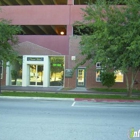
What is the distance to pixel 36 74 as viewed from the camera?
26.0 meters

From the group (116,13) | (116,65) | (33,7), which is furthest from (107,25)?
(33,7)

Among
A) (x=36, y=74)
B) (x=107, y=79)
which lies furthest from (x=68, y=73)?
(x=107, y=79)

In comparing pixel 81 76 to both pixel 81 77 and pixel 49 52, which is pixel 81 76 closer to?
pixel 81 77

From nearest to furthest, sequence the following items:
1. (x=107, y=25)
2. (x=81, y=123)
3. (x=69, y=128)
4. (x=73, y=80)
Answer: (x=69, y=128) < (x=81, y=123) < (x=107, y=25) < (x=73, y=80)

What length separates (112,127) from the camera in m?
7.29

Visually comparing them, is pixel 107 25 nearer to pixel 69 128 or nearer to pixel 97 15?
pixel 97 15

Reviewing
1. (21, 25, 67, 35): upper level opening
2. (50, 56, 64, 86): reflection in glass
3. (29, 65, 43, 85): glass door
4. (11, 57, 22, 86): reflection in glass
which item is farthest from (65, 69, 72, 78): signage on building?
(21, 25, 67, 35): upper level opening

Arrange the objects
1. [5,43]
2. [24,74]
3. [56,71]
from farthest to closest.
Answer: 1. [56,71]
2. [24,74]
3. [5,43]

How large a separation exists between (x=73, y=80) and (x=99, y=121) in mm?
16278

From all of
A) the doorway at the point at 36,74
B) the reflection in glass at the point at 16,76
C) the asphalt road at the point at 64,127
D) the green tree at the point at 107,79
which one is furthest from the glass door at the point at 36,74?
the asphalt road at the point at 64,127

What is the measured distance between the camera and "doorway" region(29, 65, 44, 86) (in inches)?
1020

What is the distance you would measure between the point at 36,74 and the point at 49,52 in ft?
9.47

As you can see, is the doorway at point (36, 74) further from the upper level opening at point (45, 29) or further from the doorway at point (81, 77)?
the upper level opening at point (45, 29)

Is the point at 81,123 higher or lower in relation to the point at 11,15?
lower
